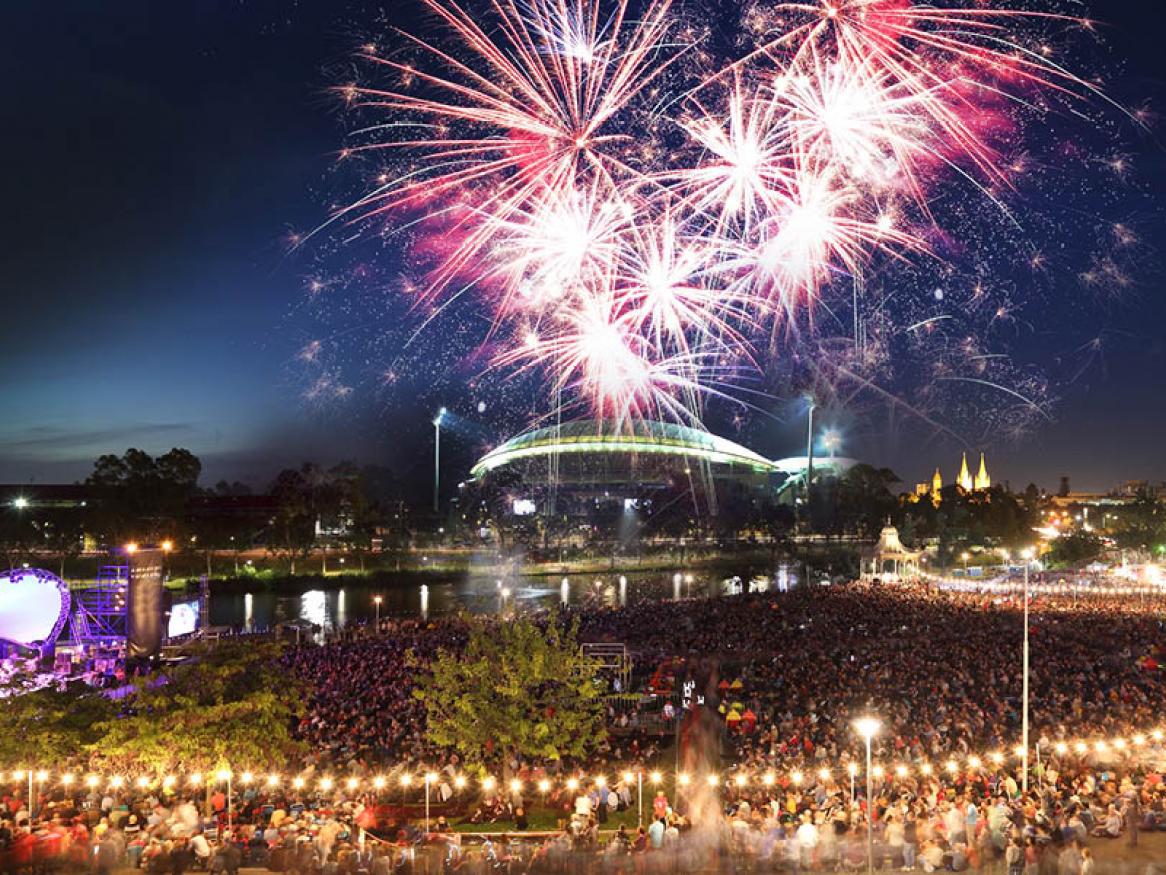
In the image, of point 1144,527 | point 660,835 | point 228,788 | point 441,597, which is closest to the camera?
point 660,835

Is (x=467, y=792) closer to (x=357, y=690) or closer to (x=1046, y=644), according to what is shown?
(x=357, y=690)

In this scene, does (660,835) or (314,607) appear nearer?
(660,835)

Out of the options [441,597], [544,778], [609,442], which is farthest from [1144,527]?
[544,778]

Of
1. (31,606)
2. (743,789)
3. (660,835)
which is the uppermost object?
(31,606)

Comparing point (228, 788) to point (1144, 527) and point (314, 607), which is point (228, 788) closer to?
point (314, 607)

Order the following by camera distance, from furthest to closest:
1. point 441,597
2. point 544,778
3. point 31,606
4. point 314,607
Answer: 1. point 441,597
2. point 314,607
3. point 31,606
4. point 544,778

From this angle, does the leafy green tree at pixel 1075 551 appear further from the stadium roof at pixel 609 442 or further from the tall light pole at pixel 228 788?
the tall light pole at pixel 228 788

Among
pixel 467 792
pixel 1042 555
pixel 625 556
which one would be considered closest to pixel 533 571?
pixel 625 556
